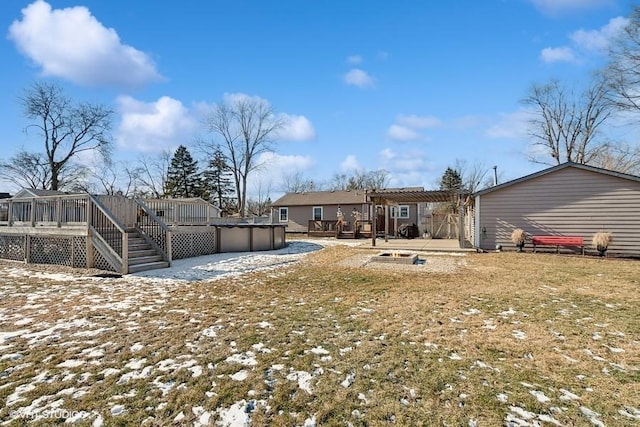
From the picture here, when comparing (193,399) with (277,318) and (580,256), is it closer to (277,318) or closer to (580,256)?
(277,318)

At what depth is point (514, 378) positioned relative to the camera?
283 cm

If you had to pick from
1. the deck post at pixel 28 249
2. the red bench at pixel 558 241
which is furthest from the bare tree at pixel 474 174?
the deck post at pixel 28 249

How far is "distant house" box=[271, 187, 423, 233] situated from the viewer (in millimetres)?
23000

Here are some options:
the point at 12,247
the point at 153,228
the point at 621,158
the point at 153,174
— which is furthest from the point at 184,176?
the point at 621,158

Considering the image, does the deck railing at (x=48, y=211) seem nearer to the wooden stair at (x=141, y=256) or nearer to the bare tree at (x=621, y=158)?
the wooden stair at (x=141, y=256)

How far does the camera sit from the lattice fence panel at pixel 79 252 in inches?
342

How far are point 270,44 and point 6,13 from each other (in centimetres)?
889

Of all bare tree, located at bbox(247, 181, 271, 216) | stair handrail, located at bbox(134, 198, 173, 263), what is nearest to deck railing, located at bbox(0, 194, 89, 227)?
stair handrail, located at bbox(134, 198, 173, 263)

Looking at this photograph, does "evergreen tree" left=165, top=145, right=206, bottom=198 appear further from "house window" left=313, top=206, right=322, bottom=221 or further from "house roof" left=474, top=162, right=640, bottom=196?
"house roof" left=474, top=162, right=640, bottom=196

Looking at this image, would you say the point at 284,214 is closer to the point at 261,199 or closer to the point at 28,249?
the point at 28,249

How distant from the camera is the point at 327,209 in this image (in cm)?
2495

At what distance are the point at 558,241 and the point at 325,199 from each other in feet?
53.8

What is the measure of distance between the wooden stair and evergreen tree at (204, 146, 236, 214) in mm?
29165

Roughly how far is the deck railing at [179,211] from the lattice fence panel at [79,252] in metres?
2.64
